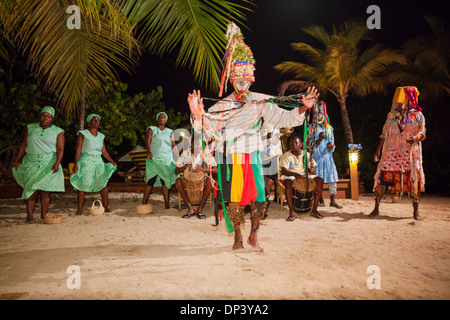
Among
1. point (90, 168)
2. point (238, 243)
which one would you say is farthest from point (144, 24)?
point (90, 168)

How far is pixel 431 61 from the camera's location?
1443 cm

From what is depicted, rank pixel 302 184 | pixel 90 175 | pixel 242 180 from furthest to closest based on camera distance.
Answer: pixel 90 175, pixel 302 184, pixel 242 180

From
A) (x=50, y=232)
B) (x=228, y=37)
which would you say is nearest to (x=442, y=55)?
(x=228, y=37)

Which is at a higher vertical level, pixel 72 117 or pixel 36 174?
pixel 72 117

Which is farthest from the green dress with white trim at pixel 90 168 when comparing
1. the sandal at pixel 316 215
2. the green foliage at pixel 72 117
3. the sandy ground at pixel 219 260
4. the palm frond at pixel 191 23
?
the sandal at pixel 316 215

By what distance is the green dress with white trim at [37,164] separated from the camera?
5.75 m

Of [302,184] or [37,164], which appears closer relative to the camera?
[37,164]

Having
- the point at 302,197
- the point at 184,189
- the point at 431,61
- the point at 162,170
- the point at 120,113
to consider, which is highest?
the point at 431,61

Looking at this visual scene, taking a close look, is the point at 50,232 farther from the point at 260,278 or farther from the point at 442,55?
the point at 442,55

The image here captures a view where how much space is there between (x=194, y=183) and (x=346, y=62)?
37.6 feet

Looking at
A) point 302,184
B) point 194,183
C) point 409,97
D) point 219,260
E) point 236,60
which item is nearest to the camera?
point 219,260

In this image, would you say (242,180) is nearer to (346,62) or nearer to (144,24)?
(144,24)

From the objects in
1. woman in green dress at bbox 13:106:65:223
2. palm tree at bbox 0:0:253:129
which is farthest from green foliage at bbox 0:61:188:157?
palm tree at bbox 0:0:253:129

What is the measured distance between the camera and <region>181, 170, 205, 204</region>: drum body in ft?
22.3
